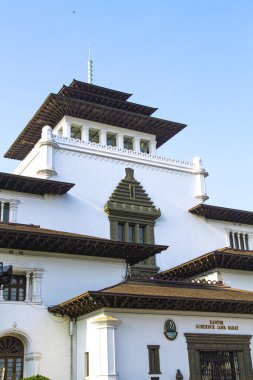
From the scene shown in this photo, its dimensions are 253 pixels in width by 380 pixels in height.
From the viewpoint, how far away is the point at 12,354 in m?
25.5

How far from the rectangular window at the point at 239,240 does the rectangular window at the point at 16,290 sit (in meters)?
18.3

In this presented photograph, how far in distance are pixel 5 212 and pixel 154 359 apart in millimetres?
13030

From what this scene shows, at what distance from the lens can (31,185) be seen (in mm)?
31609

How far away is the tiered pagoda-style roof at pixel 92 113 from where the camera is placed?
39.6 metres

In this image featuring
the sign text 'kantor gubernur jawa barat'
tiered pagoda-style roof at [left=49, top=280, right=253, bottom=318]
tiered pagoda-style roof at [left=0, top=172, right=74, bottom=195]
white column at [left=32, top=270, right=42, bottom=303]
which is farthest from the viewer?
tiered pagoda-style roof at [left=0, top=172, right=74, bottom=195]

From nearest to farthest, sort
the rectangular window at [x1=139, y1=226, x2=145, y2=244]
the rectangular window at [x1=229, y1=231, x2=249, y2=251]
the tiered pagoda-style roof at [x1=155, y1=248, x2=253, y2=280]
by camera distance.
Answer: the tiered pagoda-style roof at [x1=155, y1=248, x2=253, y2=280]
the rectangular window at [x1=139, y1=226, x2=145, y2=244]
the rectangular window at [x1=229, y1=231, x2=249, y2=251]

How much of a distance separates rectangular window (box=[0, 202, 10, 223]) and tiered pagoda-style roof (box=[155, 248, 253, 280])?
33.7 feet

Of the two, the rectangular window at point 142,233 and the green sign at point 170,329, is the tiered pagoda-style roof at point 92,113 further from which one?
the green sign at point 170,329

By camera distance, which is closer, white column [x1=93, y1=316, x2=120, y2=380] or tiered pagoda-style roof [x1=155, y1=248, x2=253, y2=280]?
white column [x1=93, y1=316, x2=120, y2=380]

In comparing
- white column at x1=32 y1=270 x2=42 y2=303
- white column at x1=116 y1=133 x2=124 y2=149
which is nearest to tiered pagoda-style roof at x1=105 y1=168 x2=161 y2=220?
white column at x1=116 y1=133 x2=124 y2=149

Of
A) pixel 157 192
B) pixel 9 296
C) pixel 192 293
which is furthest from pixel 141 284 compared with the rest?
pixel 157 192

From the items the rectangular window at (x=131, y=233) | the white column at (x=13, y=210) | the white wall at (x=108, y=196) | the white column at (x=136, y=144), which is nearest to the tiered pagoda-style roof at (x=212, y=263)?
the white wall at (x=108, y=196)

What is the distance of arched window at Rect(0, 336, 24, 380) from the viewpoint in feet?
82.1

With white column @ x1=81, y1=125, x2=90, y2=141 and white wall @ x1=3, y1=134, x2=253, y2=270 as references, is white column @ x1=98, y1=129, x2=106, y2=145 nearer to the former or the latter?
white column @ x1=81, y1=125, x2=90, y2=141
